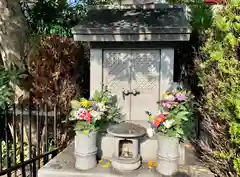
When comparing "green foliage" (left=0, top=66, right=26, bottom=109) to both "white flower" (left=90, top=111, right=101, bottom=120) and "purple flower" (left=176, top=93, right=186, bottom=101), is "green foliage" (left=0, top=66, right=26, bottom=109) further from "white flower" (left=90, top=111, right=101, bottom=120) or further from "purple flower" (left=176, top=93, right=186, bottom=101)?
"purple flower" (left=176, top=93, right=186, bottom=101)

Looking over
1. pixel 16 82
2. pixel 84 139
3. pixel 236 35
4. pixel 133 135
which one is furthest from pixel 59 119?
pixel 236 35

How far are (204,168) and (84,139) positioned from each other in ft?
5.75

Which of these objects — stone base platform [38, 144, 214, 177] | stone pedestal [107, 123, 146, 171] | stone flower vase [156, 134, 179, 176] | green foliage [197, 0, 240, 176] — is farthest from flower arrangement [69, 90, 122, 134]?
green foliage [197, 0, 240, 176]

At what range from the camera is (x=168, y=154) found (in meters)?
2.75

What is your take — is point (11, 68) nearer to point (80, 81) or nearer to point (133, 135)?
point (80, 81)

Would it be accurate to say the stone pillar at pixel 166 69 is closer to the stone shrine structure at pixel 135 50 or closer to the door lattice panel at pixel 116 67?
the stone shrine structure at pixel 135 50

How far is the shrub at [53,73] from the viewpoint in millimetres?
4488

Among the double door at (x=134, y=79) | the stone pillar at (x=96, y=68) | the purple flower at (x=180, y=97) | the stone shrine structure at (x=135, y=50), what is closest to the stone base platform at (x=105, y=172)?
the stone shrine structure at (x=135, y=50)

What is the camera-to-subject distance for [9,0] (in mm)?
4367

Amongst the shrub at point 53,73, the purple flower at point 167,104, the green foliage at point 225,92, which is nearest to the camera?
the green foliage at point 225,92

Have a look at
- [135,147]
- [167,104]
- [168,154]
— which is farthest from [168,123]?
[135,147]

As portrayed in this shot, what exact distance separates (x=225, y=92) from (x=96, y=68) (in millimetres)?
2305

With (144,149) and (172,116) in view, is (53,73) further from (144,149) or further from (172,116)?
(172,116)

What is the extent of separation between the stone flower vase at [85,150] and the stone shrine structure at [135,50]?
2.04ft
